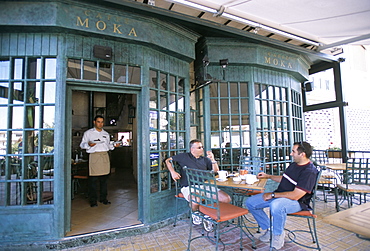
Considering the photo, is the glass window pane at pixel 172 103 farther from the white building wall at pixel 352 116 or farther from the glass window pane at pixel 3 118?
the white building wall at pixel 352 116

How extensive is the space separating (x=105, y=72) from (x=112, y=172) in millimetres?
6554

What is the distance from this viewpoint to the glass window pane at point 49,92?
119 inches

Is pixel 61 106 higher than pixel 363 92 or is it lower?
lower

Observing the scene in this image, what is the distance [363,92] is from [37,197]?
1174cm

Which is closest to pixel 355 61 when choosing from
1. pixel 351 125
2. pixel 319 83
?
pixel 319 83

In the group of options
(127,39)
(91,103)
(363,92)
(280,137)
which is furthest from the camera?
(363,92)

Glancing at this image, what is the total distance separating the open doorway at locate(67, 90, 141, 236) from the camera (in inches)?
138

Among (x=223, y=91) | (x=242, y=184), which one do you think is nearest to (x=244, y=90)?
(x=223, y=91)

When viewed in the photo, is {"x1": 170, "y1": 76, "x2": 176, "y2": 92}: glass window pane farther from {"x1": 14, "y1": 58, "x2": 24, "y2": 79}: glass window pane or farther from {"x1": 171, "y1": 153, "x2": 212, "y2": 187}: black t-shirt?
{"x1": 14, "y1": 58, "x2": 24, "y2": 79}: glass window pane

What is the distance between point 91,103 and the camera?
25.7 feet

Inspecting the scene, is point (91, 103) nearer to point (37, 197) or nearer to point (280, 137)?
point (37, 197)

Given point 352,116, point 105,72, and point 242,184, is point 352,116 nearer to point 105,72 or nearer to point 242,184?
point 242,184

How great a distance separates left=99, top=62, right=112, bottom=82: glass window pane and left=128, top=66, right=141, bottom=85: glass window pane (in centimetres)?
30

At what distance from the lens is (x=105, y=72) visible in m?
3.24
